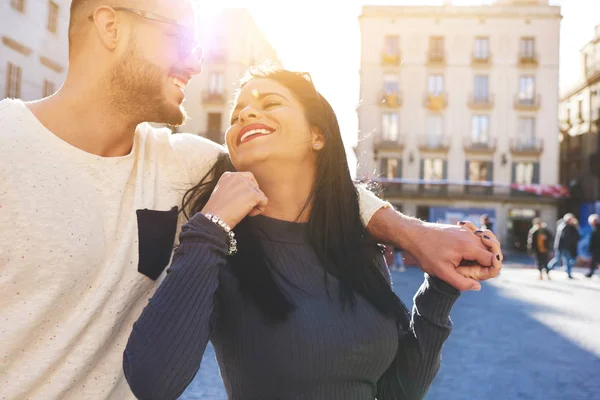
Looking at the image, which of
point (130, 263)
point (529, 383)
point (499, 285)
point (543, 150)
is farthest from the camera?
point (543, 150)

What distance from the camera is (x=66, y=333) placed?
157cm

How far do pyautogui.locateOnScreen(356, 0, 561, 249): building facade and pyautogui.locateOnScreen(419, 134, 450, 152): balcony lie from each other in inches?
2.4

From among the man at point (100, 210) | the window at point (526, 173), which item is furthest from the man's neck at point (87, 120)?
the window at point (526, 173)

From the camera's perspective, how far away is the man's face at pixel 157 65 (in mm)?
1880

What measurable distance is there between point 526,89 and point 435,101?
584 centimetres

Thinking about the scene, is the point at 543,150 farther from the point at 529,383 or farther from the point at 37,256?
the point at 37,256

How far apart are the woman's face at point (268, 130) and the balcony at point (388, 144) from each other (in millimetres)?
32387

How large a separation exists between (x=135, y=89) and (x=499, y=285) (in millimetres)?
12552

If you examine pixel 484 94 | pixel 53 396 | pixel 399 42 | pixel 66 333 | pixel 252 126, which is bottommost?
pixel 53 396

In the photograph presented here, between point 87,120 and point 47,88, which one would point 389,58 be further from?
point 87,120

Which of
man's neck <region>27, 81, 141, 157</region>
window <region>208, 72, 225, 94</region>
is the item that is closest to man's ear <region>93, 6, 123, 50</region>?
man's neck <region>27, 81, 141, 157</region>

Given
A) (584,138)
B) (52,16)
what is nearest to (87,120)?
(52,16)

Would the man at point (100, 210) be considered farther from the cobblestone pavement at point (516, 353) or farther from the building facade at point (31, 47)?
the building facade at point (31, 47)

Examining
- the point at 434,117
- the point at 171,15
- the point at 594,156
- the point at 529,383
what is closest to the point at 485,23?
the point at 434,117
